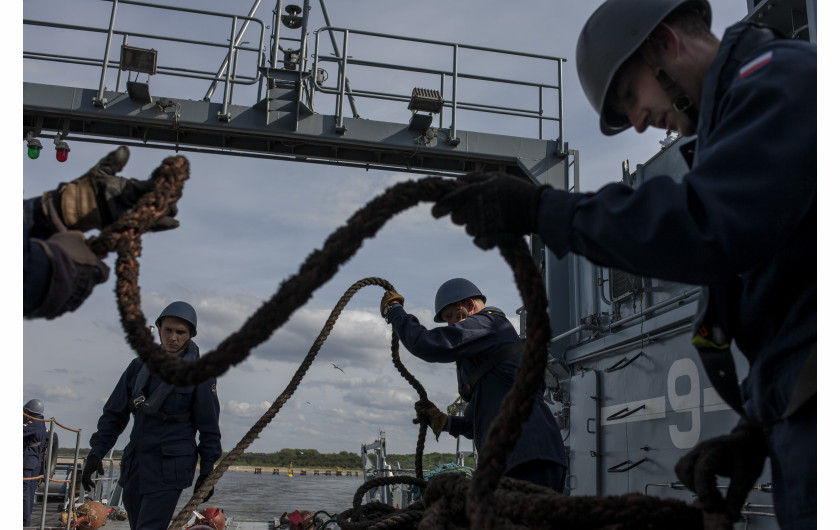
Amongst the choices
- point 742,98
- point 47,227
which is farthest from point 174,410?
point 742,98

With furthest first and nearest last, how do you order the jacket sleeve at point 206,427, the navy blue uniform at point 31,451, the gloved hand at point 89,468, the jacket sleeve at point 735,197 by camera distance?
the navy blue uniform at point 31,451, the gloved hand at point 89,468, the jacket sleeve at point 206,427, the jacket sleeve at point 735,197

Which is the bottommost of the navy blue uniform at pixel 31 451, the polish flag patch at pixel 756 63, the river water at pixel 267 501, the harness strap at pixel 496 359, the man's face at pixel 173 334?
the river water at pixel 267 501

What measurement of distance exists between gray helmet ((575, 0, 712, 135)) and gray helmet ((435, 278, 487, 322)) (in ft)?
8.01

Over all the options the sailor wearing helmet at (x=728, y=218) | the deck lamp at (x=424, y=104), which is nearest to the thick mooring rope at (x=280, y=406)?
the sailor wearing helmet at (x=728, y=218)

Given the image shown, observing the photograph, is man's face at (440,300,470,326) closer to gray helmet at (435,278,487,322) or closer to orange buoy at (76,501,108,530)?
gray helmet at (435,278,487,322)

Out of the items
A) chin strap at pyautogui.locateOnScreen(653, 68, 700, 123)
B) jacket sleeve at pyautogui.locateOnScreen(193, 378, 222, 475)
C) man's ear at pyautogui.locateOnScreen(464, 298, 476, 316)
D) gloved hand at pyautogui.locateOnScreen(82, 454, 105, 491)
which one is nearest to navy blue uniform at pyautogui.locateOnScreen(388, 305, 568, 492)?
man's ear at pyautogui.locateOnScreen(464, 298, 476, 316)

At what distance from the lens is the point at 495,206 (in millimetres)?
1473

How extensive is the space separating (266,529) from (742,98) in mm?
9087

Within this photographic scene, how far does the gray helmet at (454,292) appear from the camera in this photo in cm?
416

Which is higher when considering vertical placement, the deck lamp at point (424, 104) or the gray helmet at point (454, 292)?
the deck lamp at point (424, 104)

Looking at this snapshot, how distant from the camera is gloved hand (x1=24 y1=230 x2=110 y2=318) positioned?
1532 mm

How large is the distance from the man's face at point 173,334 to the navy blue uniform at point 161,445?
0.23ft

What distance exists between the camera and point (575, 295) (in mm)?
6594

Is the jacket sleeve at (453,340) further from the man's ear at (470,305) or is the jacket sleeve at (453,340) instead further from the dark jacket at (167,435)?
the dark jacket at (167,435)
